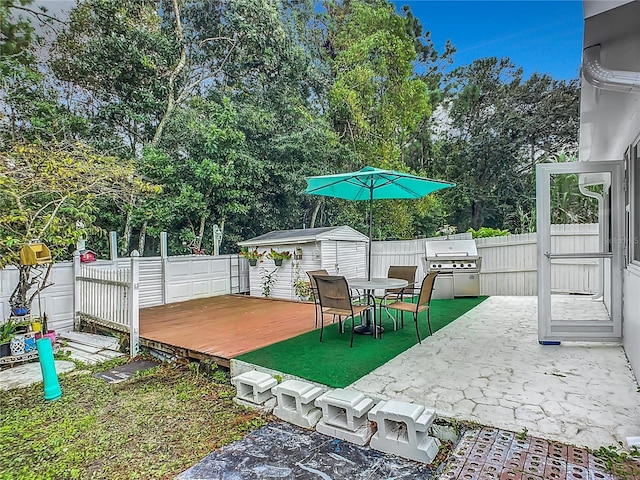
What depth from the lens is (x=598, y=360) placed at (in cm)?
376

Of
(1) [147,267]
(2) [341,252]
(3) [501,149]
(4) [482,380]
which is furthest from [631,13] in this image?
(3) [501,149]

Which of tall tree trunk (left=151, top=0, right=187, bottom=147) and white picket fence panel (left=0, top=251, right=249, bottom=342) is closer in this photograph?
white picket fence panel (left=0, top=251, right=249, bottom=342)

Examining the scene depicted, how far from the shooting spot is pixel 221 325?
18.2ft

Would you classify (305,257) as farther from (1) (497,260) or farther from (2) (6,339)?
(2) (6,339)

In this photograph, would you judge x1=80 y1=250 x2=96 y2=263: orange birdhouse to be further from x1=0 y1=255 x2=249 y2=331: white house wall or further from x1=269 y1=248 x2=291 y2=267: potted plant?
x1=269 y1=248 x2=291 y2=267: potted plant

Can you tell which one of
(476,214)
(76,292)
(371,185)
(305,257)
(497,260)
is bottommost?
(76,292)

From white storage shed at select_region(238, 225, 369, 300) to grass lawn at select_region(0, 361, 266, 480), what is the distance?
3641 mm

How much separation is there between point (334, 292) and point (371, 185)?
1.82 m

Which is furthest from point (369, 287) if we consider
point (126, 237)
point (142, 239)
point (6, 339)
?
point (142, 239)

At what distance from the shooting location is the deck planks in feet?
14.9

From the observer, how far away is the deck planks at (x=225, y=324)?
14.9ft

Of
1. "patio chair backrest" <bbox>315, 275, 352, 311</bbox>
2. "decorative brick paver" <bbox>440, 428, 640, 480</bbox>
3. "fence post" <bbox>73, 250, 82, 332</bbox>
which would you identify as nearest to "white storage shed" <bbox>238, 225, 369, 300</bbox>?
"patio chair backrest" <bbox>315, 275, 352, 311</bbox>

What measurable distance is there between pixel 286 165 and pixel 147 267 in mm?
5304

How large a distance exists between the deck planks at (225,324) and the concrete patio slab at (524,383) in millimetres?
1745
